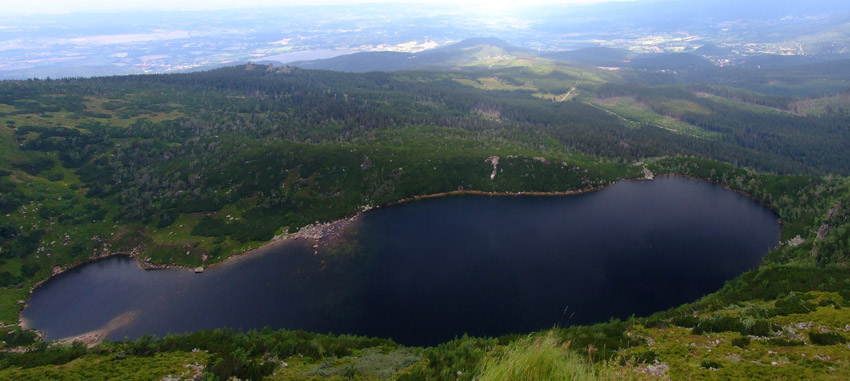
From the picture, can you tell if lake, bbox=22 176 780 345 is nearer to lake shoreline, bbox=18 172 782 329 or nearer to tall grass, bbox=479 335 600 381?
lake shoreline, bbox=18 172 782 329

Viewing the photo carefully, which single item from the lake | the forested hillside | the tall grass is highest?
the tall grass

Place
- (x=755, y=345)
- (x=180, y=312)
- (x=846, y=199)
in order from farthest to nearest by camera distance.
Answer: (x=846, y=199) → (x=180, y=312) → (x=755, y=345)

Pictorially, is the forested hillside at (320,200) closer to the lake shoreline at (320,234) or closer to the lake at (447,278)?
the lake shoreline at (320,234)

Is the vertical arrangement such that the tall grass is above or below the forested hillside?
above

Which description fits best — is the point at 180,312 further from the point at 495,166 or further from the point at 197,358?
the point at 495,166

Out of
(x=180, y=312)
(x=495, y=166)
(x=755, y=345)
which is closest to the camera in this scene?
(x=755, y=345)

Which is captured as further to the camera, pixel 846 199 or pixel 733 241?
pixel 733 241

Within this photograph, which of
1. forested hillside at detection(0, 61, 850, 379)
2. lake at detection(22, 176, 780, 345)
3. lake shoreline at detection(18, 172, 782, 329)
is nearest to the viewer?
forested hillside at detection(0, 61, 850, 379)

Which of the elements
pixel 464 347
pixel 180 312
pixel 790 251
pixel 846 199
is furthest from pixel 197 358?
pixel 846 199

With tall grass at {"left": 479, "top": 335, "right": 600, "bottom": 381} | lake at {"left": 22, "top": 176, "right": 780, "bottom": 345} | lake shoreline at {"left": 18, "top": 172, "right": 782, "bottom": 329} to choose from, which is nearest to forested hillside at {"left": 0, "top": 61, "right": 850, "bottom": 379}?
tall grass at {"left": 479, "top": 335, "right": 600, "bottom": 381}
